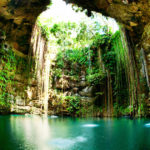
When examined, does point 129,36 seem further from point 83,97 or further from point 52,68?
point 52,68

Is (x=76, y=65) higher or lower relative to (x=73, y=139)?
higher

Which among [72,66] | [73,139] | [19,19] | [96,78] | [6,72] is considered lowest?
[73,139]

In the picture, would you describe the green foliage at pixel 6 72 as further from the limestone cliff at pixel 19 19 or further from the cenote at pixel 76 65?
the limestone cliff at pixel 19 19

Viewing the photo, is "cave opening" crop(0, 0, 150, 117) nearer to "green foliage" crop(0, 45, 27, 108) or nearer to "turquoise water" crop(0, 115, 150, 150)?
"green foliage" crop(0, 45, 27, 108)

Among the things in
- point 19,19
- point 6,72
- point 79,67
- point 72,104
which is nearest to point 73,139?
point 6,72

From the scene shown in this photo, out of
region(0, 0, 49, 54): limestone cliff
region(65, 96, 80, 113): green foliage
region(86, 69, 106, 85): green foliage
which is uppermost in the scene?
region(0, 0, 49, 54): limestone cliff

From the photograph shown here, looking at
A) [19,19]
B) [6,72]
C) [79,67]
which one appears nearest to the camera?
[19,19]

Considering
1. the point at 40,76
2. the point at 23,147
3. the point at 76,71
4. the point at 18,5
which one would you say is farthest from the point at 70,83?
the point at 23,147

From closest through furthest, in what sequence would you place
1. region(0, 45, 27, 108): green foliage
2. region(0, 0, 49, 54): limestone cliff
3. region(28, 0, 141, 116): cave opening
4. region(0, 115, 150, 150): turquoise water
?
1. region(0, 115, 150, 150): turquoise water
2. region(0, 0, 49, 54): limestone cliff
3. region(0, 45, 27, 108): green foliage
4. region(28, 0, 141, 116): cave opening

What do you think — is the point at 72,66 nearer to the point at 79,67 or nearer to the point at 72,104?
the point at 79,67

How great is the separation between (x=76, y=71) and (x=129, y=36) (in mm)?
4123

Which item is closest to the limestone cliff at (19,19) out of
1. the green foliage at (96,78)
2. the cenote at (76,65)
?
the cenote at (76,65)

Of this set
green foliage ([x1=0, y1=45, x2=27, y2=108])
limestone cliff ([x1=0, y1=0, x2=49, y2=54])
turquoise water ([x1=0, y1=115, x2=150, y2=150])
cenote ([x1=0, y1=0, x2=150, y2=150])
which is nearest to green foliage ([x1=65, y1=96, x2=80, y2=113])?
cenote ([x1=0, y1=0, x2=150, y2=150])

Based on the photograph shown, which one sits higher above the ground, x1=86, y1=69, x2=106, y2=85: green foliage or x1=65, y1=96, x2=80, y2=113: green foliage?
x1=86, y1=69, x2=106, y2=85: green foliage
